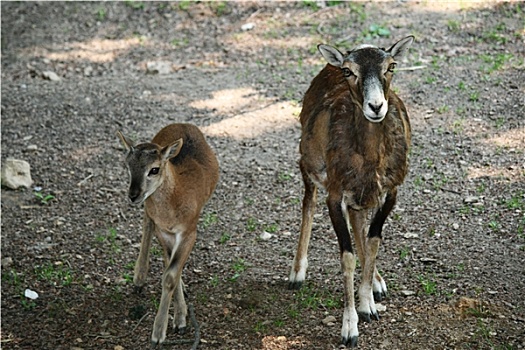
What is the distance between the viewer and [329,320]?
6.93 metres

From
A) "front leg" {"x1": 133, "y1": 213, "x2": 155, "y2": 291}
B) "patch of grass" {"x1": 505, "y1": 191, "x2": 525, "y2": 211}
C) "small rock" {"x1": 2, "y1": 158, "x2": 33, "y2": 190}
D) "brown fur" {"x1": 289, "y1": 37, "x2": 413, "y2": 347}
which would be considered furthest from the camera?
"small rock" {"x1": 2, "y1": 158, "x2": 33, "y2": 190}

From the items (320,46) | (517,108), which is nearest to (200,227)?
(320,46)

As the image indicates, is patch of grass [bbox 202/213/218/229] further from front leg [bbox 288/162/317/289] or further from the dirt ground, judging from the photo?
front leg [bbox 288/162/317/289]

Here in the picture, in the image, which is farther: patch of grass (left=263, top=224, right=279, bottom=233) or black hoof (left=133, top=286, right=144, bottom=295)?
patch of grass (left=263, top=224, right=279, bottom=233)

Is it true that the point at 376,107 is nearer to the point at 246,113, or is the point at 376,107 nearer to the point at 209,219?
the point at 209,219

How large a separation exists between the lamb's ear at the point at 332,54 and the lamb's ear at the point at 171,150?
1368mm

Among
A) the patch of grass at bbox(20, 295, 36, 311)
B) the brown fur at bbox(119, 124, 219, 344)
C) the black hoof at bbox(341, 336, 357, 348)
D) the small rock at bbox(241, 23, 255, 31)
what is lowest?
the patch of grass at bbox(20, 295, 36, 311)

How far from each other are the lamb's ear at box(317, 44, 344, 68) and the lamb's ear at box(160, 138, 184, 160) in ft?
4.49

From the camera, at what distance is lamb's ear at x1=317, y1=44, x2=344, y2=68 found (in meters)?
6.66

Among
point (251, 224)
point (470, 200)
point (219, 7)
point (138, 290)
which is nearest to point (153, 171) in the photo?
point (138, 290)

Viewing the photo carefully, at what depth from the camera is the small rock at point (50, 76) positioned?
1243 centimetres

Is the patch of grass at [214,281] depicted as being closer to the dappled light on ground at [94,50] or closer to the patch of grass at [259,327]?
the patch of grass at [259,327]

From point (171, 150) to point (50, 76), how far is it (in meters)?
6.34

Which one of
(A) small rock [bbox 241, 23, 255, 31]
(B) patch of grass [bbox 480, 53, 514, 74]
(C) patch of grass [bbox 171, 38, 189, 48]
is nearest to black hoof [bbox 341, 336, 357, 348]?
(B) patch of grass [bbox 480, 53, 514, 74]
